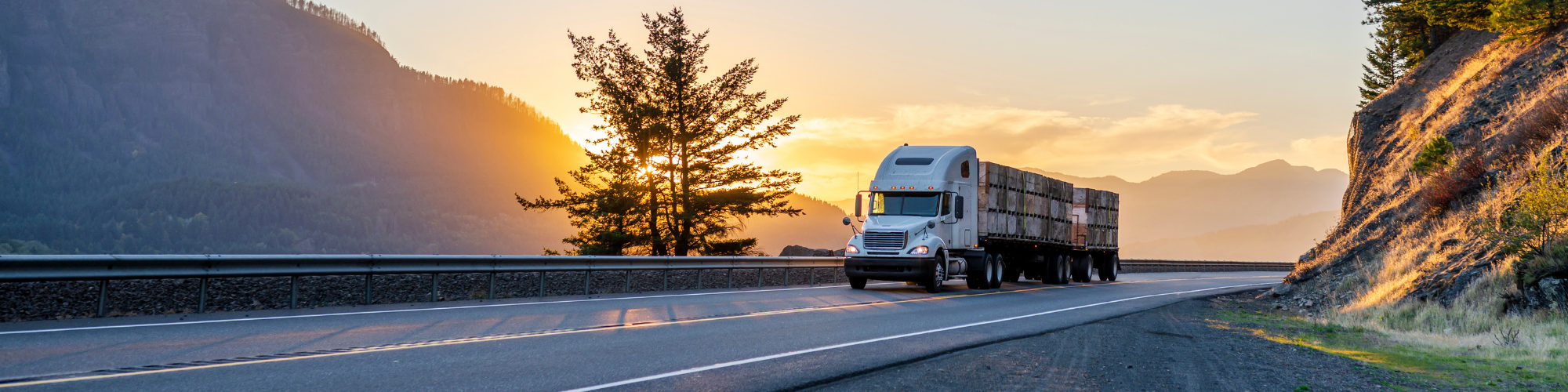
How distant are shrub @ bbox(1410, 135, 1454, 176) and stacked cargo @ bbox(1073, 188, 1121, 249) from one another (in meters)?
9.74

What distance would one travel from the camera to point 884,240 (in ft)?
63.3

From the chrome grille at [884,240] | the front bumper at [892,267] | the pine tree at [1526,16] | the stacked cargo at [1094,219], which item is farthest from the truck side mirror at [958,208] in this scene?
the pine tree at [1526,16]

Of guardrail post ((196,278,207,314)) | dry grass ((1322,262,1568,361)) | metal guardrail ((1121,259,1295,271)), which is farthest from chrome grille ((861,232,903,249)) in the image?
metal guardrail ((1121,259,1295,271))

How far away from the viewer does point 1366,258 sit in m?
18.4

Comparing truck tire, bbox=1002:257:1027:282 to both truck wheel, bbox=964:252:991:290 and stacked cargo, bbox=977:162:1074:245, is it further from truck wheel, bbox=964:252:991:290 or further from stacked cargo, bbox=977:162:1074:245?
truck wheel, bbox=964:252:991:290

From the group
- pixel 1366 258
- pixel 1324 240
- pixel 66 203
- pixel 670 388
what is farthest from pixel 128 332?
pixel 66 203

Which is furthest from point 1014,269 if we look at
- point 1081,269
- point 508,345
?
point 508,345

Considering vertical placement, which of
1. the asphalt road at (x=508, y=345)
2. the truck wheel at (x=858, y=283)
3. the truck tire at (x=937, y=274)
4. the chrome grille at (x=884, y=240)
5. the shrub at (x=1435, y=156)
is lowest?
the asphalt road at (x=508, y=345)

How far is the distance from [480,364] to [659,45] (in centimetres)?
2902

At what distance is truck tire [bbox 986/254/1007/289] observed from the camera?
21.6 metres

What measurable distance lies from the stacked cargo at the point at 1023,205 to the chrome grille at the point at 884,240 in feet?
10.3

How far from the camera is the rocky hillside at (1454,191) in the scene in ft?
43.4

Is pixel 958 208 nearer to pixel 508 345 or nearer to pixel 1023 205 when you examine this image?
pixel 1023 205

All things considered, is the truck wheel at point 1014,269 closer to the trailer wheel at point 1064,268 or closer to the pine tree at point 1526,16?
the trailer wheel at point 1064,268
